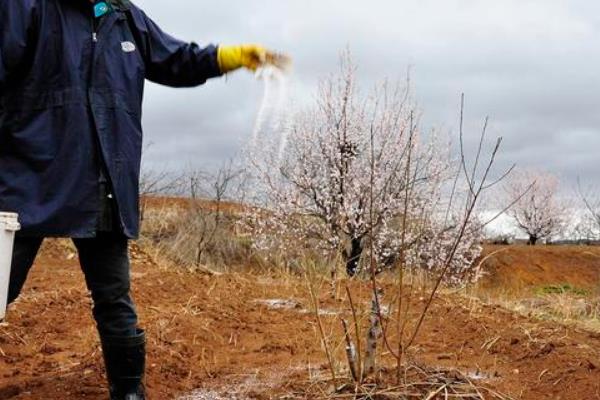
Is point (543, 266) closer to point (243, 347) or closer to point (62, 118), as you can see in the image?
point (243, 347)

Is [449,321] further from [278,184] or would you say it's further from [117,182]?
[278,184]

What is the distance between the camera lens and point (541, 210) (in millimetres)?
36438

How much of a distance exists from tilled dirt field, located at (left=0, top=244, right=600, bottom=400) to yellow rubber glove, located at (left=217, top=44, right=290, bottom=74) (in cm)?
135

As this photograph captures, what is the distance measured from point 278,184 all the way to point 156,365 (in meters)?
13.5

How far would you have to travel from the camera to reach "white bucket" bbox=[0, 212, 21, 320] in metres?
2.44

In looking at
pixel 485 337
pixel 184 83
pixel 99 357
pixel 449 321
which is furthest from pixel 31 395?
pixel 449 321

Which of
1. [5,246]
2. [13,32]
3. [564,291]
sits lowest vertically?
[564,291]

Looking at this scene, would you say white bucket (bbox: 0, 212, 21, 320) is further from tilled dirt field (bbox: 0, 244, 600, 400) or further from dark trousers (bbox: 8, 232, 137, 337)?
tilled dirt field (bbox: 0, 244, 600, 400)

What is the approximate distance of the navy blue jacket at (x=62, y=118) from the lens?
8.59ft

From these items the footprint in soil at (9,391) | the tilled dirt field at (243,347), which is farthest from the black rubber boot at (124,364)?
the footprint in soil at (9,391)

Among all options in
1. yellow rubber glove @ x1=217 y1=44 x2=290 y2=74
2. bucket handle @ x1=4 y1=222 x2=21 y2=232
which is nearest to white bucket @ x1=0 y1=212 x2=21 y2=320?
bucket handle @ x1=4 y1=222 x2=21 y2=232

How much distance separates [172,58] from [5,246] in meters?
1.03

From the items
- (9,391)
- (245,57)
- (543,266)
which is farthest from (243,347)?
(543,266)

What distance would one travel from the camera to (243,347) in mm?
4445
